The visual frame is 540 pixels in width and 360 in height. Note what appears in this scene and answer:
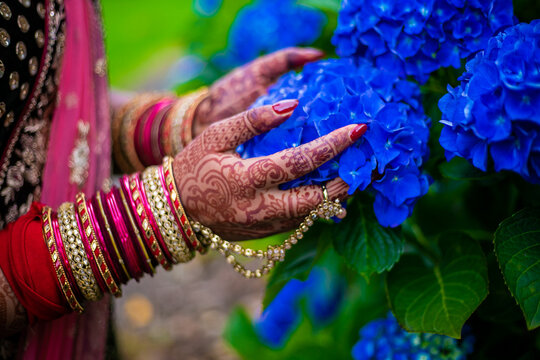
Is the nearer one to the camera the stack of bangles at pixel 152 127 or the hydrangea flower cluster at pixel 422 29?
the hydrangea flower cluster at pixel 422 29

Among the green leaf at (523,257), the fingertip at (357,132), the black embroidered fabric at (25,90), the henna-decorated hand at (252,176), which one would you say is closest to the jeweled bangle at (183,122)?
the black embroidered fabric at (25,90)

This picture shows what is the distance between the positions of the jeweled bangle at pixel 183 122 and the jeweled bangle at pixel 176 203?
0.46 m

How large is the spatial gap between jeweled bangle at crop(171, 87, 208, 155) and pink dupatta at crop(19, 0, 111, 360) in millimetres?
228

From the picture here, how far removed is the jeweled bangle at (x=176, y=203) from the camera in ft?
3.77

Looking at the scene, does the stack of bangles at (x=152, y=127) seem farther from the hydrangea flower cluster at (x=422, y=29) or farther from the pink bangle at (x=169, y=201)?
the hydrangea flower cluster at (x=422, y=29)

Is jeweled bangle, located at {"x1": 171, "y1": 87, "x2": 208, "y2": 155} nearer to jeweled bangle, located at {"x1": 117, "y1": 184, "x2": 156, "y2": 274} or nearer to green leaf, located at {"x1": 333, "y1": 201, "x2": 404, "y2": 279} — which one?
jeweled bangle, located at {"x1": 117, "y1": 184, "x2": 156, "y2": 274}

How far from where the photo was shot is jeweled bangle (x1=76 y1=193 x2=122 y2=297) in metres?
1.16

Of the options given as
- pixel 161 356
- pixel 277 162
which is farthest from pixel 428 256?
pixel 161 356

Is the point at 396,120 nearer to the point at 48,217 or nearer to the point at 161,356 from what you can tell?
the point at 48,217

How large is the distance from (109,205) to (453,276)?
91 centimetres

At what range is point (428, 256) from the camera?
1.42 metres

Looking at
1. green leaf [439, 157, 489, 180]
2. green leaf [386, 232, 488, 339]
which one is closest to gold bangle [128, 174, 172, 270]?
green leaf [386, 232, 488, 339]

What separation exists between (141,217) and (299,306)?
1.81 meters

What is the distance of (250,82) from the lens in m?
1.60
